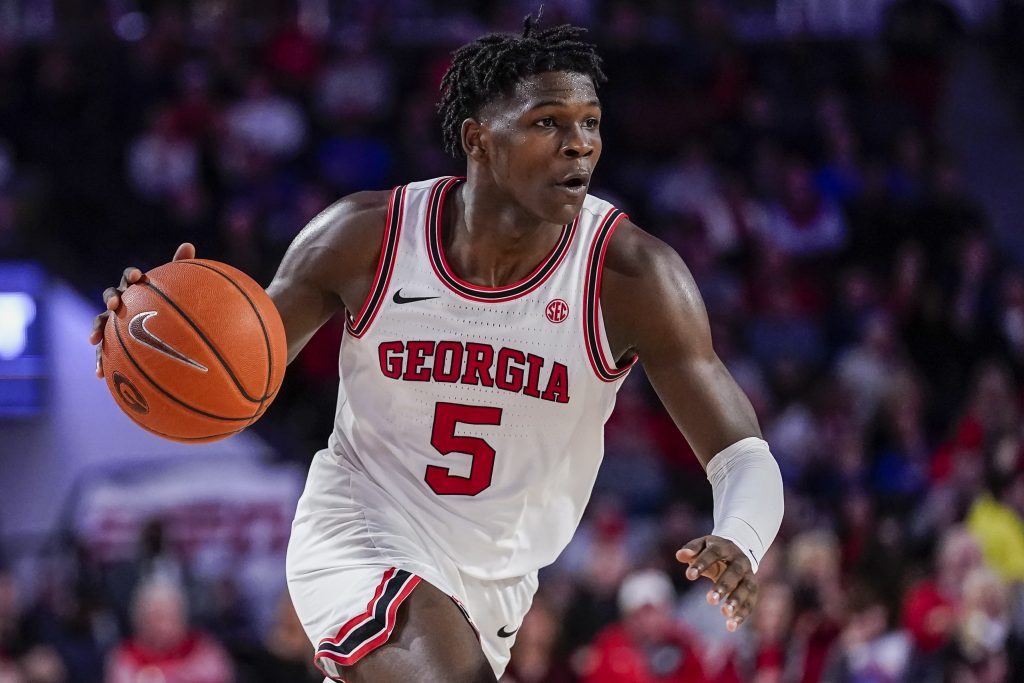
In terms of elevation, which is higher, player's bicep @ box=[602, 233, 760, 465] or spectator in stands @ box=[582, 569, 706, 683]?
player's bicep @ box=[602, 233, 760, 465]

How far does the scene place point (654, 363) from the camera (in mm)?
4039

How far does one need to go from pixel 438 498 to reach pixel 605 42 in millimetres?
7955

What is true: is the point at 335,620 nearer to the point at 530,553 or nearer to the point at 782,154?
the point at 530,553

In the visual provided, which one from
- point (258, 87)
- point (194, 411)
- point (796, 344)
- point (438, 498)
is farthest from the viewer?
point (258, 87)

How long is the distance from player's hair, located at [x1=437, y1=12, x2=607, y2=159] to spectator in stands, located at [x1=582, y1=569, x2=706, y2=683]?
343 cm

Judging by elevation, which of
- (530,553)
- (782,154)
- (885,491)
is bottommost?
(885,491)

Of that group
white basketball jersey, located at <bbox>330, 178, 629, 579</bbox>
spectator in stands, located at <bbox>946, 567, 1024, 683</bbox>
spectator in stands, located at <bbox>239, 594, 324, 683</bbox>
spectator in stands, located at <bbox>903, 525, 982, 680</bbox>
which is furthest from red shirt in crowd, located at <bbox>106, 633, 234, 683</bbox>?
white basketball jersey, located at <bbox>330, 178, 629, 579</bbox>

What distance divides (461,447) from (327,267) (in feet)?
1.98

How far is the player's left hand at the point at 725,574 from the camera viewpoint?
345cm

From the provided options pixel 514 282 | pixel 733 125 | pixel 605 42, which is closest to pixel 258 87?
pixel 605 42

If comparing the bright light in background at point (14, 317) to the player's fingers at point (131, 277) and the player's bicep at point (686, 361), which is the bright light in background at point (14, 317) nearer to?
the player's fingers at point (131, 277)

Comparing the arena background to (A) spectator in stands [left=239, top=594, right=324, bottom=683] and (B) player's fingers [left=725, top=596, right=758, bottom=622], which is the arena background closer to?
(A) spectator in stands [left=239, top=594, right=324, bottom=683]

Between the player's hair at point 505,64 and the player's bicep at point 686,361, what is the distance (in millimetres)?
570

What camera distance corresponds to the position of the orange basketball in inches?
150
